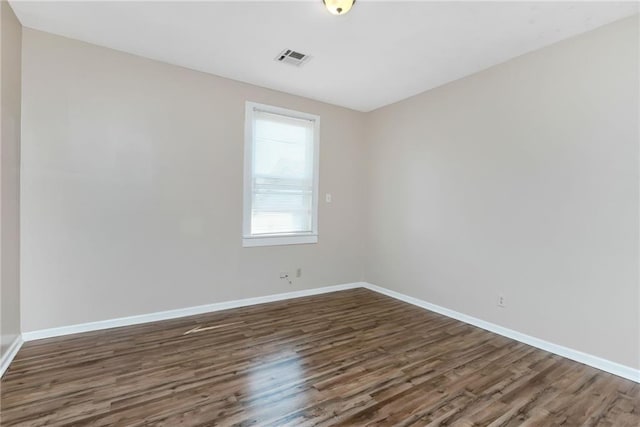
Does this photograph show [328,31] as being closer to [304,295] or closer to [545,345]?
[304,295]

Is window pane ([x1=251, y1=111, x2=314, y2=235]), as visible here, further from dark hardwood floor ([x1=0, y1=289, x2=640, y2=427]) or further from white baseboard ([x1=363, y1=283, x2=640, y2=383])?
white baseboard ([x1=363, y1=283, x2=640, y2=383])

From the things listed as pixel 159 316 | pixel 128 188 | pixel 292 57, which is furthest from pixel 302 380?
pixel 292 57

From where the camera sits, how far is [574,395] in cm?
210

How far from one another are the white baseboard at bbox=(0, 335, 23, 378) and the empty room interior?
2 cm

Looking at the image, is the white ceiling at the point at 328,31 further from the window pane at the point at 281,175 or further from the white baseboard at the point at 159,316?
the white baseboard at the point at 159,316

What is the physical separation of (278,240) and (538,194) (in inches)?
112

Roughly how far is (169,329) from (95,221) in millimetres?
1246

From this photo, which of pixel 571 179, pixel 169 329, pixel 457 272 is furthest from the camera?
pixel 457 272

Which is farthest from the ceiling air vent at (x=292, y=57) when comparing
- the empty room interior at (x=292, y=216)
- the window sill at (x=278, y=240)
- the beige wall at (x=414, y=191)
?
the window sill at (x=278, y=240)

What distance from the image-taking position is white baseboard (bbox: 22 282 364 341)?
2.78 meters

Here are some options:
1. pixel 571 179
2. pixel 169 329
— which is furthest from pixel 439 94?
pixel 169 329

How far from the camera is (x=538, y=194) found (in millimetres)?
2824

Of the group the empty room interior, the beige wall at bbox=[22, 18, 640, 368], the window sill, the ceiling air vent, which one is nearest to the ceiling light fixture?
the empty room interior

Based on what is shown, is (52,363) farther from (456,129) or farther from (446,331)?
(456,129)
